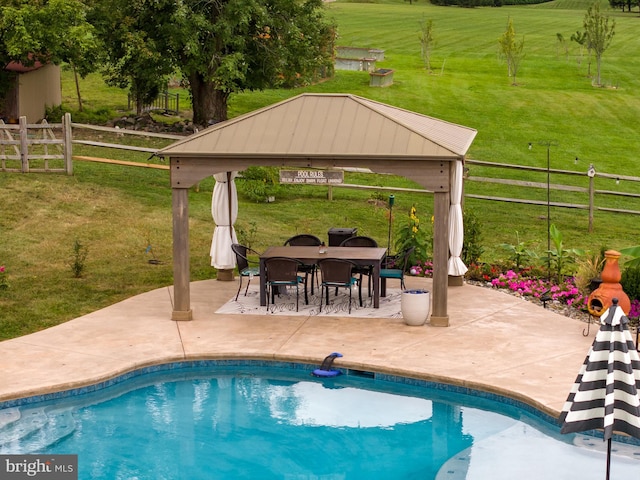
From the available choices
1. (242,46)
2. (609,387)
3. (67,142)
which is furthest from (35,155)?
(609,387)

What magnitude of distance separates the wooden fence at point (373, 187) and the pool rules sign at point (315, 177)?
698 cm

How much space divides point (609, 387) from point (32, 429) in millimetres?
6536

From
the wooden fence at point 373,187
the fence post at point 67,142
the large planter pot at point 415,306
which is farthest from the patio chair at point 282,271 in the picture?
the fence post at point 67,142

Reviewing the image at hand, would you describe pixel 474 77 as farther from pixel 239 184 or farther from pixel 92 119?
pixel 239 184

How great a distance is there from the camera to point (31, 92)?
3381 centimetres

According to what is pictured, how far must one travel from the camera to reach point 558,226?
23.5m

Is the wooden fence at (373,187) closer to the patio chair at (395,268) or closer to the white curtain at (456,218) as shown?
the patio chair at (395,268)

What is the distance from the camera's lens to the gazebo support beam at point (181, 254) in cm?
1512

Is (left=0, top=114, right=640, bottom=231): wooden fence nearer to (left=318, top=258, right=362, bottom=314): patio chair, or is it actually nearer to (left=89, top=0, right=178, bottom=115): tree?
(left=89, top=0, right=178, bottom=115): tree

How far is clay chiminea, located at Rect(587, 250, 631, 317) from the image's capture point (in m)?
14.2

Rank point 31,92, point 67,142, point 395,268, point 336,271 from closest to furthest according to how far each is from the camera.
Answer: point 336,271, point 395,268, point 67,142, point 31,92

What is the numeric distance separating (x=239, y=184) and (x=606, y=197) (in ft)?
34.4

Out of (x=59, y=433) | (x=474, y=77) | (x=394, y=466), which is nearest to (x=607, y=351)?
(x=394, y=466)

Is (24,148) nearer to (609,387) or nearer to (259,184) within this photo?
(259,184)
